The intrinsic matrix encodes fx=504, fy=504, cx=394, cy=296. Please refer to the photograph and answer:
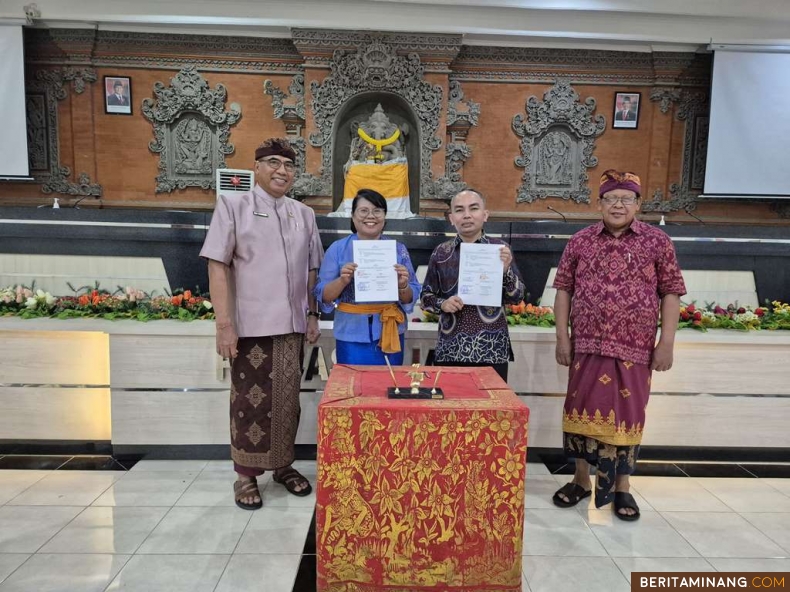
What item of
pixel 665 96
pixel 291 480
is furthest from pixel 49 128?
pixel 665 96

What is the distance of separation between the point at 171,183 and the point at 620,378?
6.66 m

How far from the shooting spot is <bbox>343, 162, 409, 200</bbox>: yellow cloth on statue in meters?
6.53

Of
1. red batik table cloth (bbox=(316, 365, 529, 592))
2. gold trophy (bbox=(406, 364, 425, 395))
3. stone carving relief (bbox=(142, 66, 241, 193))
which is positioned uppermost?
stone carving relief (bbox=(142, 66, 241, 193))

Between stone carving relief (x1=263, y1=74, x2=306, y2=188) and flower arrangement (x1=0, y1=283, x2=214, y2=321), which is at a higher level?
stone carving relief (x1=263, y1=74, x2=306, y2=188)

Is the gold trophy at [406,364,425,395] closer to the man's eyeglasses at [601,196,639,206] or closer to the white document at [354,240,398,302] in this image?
the white document at [354,240,398,302]

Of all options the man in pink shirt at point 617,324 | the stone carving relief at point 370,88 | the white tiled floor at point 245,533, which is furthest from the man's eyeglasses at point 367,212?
the stone carving relief at point 370,88

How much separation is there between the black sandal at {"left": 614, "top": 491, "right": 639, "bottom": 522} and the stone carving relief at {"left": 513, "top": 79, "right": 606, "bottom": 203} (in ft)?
18.1

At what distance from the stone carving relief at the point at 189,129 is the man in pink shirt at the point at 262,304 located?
5.31 meters

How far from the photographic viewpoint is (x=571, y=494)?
246 cm

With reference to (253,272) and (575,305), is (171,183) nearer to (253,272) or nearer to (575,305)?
(253,272)

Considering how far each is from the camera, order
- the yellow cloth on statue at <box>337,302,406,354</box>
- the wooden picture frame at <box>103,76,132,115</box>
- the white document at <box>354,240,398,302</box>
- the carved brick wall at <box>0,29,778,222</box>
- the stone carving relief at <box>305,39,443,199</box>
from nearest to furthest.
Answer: the white document at <box>354,240,398,302</box>
the yellow cloth on statue at <box>337,302,406,354</box>
the stone carving relief at <box>305,39,443,199</box>
the carved brick wall at <box>0,29,778,222</box>
the wooden picture frame at <box>103,76,132,115</box>

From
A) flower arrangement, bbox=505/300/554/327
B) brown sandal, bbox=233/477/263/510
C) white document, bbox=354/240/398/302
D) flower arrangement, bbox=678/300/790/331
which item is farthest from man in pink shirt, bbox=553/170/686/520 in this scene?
brown sandal, bbox=233/477/263/510

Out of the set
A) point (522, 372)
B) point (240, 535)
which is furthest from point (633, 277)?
point (240, 535)

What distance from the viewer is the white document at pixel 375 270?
2.13 meters
